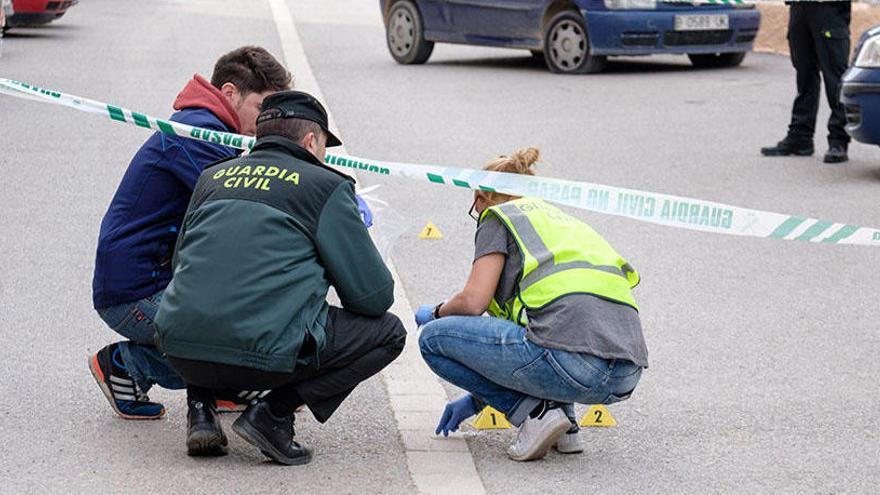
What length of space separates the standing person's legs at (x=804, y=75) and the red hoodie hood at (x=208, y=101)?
23.2 ft

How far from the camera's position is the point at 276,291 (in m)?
4.87

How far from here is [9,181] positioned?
10188 mm

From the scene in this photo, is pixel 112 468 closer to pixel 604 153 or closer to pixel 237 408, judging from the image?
pixel 237 408

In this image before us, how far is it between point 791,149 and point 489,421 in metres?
6.97

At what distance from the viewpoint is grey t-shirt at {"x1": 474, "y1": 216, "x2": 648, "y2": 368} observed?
5062mm

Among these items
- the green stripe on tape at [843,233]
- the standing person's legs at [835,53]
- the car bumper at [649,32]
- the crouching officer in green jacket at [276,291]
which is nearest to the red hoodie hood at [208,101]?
the crouching officer in green jacket at [276,291]

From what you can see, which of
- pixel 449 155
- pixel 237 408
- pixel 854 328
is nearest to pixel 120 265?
pixel 237 408

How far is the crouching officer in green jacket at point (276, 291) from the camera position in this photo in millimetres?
4848

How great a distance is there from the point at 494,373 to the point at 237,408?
1.02 m

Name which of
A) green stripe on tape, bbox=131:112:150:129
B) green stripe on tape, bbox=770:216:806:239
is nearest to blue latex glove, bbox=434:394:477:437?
green stripe on tape, bbox=770:216:806:239

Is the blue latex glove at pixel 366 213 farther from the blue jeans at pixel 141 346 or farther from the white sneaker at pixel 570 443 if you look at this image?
the white sneaker at pixel 570 443

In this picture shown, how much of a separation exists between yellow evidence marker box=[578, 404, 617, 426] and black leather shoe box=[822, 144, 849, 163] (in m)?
6.51

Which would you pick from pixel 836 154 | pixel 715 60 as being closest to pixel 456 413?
pixel 836 154

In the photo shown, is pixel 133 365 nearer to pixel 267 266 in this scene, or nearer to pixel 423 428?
pixel 267 266
